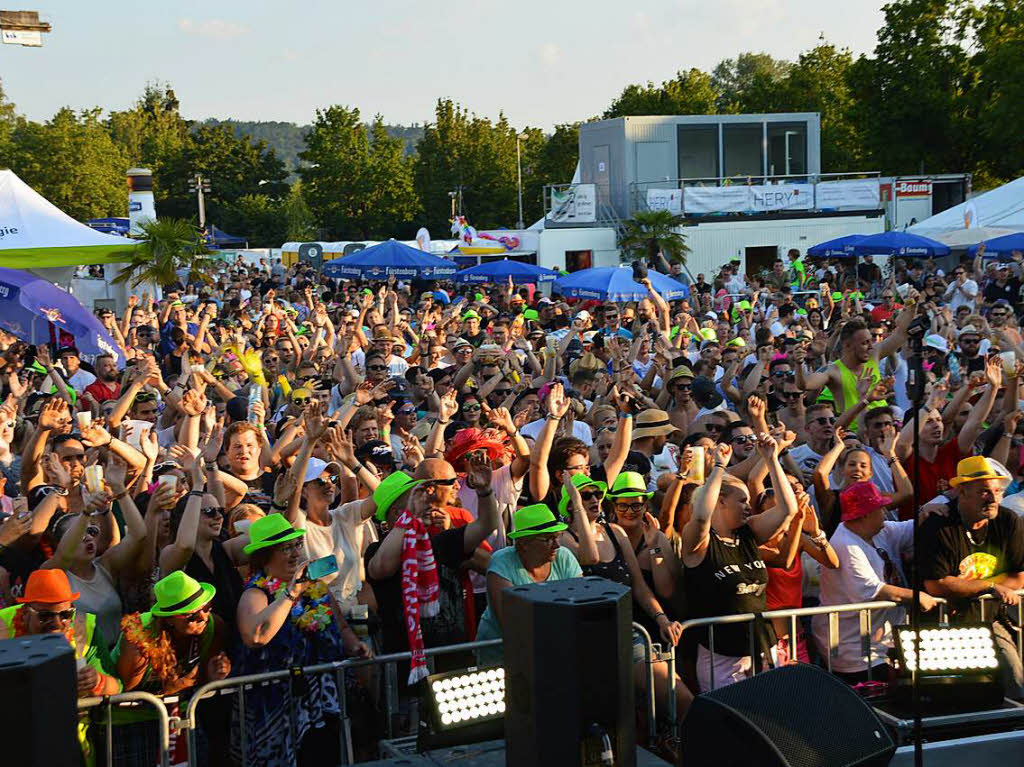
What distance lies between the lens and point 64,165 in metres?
64.2

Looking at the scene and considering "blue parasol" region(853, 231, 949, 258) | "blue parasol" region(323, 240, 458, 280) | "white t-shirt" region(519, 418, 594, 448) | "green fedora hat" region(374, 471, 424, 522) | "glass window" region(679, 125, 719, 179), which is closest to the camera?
"green fedora hat" region(374, 471, 424, 522)

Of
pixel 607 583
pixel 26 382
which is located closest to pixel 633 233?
pixel 26 382

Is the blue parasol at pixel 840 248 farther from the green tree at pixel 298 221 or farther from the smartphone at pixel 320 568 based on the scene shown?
the green tree at pixel 298 221

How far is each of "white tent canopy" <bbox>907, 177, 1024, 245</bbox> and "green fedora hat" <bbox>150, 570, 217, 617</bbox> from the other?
25029mm

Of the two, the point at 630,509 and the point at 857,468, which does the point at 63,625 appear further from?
the point at 857,468

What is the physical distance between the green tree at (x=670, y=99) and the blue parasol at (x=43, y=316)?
6615cm

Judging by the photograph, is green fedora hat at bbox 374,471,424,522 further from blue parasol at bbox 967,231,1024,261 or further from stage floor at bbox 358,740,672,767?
blue parasol at bbox 967,231,1024,261

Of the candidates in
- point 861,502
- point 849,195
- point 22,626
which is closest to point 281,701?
point 22,626

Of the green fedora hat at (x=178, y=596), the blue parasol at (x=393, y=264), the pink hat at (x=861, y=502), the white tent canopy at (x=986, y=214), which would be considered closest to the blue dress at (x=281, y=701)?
the green fedora hat at (x=178, y=596)

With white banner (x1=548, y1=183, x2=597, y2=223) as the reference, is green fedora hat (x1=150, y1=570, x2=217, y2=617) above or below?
below

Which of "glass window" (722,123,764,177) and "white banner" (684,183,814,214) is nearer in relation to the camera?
"white banner" (684,183,814,214)

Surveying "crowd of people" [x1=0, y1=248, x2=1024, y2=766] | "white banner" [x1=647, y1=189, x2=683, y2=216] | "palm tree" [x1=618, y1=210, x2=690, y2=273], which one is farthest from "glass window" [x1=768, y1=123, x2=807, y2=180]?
"crowd of people" [x1=0, y1=248, x2=1024, y2=766]

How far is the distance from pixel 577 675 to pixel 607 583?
0.41m

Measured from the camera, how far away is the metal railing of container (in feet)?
15.6
